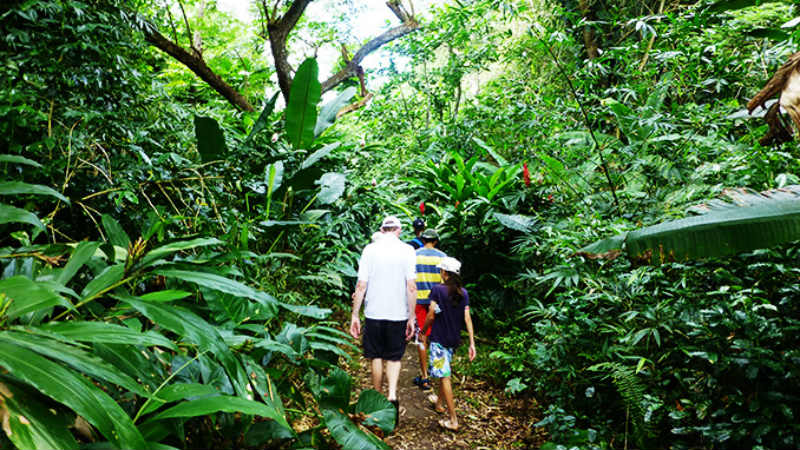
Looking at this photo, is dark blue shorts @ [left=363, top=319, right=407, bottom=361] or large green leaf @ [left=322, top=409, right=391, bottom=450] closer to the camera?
large green leaf @ [left=322, top=409, right=391, bottom=450]

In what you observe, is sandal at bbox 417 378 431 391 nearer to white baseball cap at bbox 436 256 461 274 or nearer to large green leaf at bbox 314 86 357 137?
white baseball cap at bbox 436 256 461 274

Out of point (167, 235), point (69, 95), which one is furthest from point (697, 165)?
point (69, 95)

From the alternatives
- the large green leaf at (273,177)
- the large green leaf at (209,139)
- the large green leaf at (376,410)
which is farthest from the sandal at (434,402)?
the large green leaf at (209,139)

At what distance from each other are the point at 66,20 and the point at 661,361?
4.53 m

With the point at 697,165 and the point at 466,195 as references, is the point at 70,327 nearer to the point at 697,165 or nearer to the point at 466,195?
the point at 697,165

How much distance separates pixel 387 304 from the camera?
3.69 m

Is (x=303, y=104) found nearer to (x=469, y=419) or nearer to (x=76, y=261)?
(x=76, y=261)

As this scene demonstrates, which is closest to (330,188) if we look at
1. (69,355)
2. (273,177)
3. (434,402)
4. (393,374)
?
(273,177)

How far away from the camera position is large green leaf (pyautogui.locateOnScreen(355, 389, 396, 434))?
6.64ft

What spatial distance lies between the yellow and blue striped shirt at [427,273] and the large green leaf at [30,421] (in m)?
3.88

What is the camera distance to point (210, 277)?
4.28ft

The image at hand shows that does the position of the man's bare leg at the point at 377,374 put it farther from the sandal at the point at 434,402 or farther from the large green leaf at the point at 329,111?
the large green leaf at the point at 329,111

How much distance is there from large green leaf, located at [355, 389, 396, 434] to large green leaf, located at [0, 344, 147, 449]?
1.30m

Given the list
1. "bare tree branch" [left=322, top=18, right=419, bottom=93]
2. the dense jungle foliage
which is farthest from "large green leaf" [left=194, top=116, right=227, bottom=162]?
"bare tree branch" [left=322, top=18, right=419, bottom=93]
